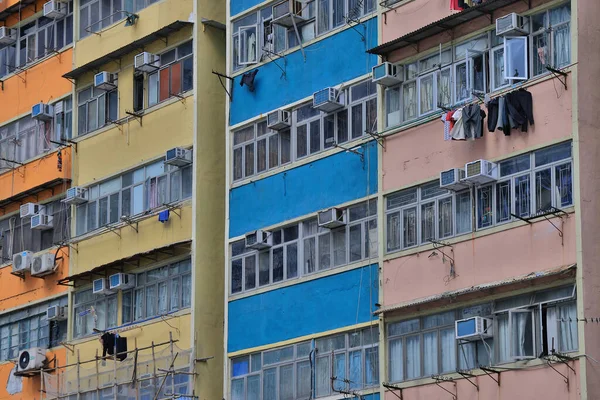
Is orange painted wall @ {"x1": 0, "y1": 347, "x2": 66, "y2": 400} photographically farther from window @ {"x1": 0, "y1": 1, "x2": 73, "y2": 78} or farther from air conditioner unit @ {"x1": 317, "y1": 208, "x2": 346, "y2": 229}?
air conditioner unit @ {"x1": 317, "y1": 208, "x2": 346, "y2": 229}

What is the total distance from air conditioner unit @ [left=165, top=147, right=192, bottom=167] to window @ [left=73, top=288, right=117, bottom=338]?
10.6ft

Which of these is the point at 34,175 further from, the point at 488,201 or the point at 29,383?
the point at 488,201

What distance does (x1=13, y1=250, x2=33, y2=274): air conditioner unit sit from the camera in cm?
3288

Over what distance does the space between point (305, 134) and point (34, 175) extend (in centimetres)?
905

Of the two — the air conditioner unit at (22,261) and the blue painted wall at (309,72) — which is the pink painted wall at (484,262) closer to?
the blue painted wall at (309,72)

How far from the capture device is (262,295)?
88.5 ft

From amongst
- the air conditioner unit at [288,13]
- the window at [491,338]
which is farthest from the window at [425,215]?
the air conditioner unit at [288,13]

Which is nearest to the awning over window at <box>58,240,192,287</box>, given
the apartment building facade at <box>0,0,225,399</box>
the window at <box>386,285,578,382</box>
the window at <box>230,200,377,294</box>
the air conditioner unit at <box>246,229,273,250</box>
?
the apartment building facade at <box>0,0,225,399</box>

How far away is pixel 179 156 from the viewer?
96.3ft

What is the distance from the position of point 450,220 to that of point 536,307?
2329 mm

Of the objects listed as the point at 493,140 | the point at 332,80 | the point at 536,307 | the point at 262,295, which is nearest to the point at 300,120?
the point at 332,80

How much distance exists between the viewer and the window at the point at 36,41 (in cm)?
3409

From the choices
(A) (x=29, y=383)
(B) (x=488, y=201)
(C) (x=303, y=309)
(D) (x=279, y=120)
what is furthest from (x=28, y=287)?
(B) (x=488, y=201)

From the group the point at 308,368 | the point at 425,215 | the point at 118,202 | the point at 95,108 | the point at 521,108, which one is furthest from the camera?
the point at 95,108
